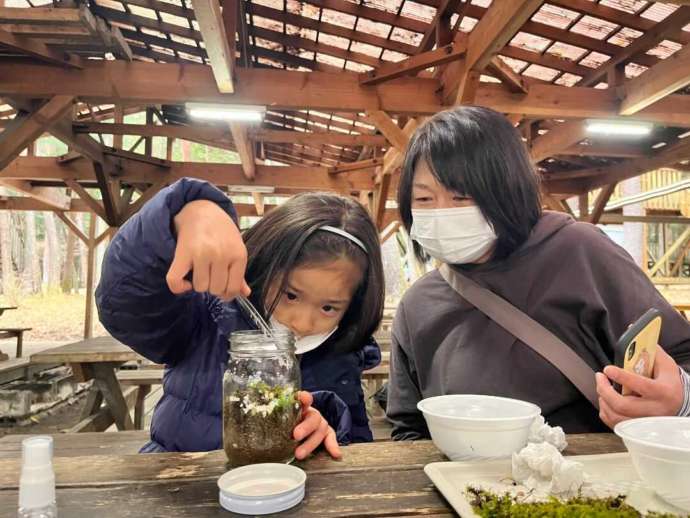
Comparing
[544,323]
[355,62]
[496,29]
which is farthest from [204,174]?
[544,323]

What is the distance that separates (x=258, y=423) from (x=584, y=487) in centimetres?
51

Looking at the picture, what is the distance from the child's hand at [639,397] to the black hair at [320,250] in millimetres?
544

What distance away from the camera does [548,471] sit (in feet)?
2.45

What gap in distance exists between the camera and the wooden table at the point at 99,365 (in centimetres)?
356

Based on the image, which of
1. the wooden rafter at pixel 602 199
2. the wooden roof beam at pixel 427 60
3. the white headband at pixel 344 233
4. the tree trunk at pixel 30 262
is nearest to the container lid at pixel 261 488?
the white headband at pixel 344 233

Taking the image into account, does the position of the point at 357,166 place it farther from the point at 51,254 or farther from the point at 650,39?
the point at 51,254

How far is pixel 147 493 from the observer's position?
A: 79 centimetres

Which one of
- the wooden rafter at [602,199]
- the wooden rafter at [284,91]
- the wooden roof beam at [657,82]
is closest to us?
the wooden roof beam at [657,82]

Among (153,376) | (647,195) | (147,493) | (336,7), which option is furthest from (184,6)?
(647,195)

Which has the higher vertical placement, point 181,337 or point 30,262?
point 30,262

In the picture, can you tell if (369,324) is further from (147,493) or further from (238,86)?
(238,86)

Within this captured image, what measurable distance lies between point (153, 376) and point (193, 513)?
3319 mm

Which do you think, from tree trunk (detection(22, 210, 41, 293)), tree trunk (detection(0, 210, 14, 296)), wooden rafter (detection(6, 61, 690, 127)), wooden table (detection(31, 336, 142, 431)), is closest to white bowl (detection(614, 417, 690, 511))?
wooden table (detection(31, 336, 142, 431))

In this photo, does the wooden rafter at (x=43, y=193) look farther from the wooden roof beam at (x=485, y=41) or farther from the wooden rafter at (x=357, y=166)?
the wooden roof beam at (x=485, y=41)
